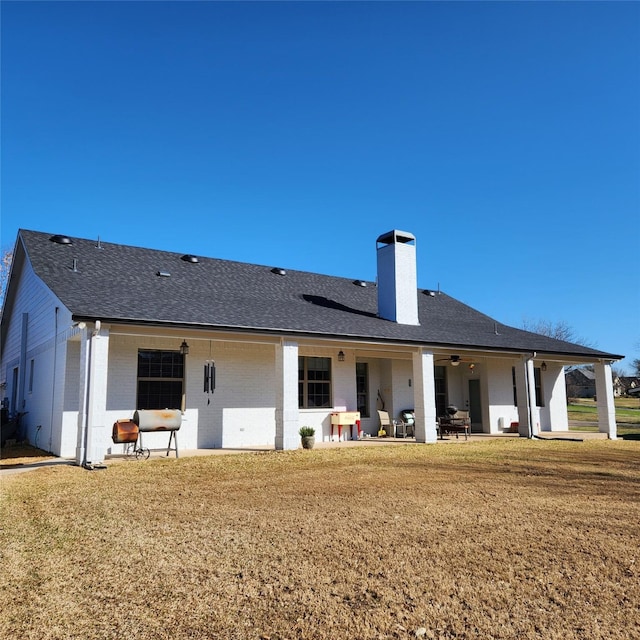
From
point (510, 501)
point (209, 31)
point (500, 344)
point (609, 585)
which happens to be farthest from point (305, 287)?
point (609, 585)

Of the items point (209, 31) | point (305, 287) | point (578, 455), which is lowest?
point (578, 455)

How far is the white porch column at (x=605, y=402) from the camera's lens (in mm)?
17484

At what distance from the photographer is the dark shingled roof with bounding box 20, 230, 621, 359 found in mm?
11837

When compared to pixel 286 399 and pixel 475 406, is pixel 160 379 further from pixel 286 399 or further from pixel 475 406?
pixel 475 406

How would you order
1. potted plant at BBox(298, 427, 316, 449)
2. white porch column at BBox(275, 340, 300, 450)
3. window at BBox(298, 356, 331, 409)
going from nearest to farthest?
white porch column at BBox(275, 340, 300, 450) < potted plant at BBox(298, 427, 316, 449) < window at BBox(298, 356, 331, 409)

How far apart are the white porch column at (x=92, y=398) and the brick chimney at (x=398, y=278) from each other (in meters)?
9.67

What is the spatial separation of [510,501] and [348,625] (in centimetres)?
440

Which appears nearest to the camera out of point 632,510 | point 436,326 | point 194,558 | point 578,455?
point 194,558

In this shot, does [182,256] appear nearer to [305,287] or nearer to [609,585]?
[305,287]

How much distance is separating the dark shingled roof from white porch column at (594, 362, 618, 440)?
660 millimetres

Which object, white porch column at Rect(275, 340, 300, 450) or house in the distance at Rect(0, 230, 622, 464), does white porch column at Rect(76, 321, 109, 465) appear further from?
white porch column at Rect(275, 340, 300, 450)

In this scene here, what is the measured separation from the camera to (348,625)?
321 cm

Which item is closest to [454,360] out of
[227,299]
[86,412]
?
[227,299]

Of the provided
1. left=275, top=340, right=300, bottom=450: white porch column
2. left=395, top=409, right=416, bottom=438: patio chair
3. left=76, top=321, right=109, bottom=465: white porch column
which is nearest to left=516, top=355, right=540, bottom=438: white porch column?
left=395, top=409, right=416, bottom=438: patio chair
